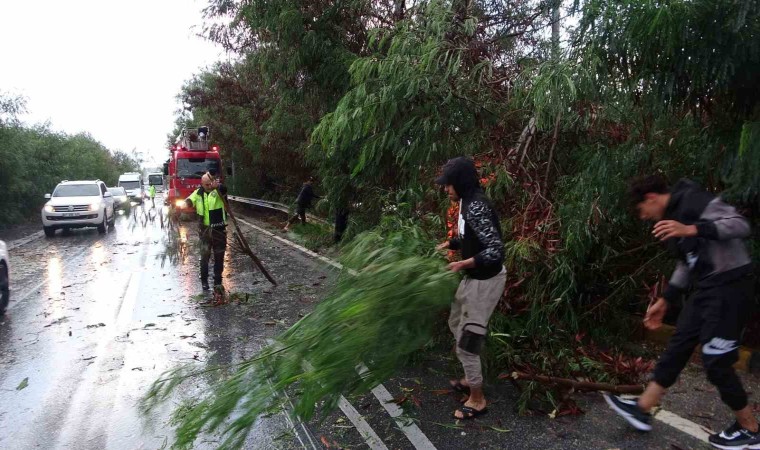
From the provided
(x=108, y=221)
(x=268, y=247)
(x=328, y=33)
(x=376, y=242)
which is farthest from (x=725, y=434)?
(x=108, y=221)

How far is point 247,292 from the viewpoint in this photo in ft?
29.8

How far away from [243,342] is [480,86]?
422 cm

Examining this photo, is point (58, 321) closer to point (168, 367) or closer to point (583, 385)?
point (168, 367)

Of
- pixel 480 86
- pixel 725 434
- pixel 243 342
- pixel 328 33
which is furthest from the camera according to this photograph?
pixel 328 33

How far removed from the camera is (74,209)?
60.7 ft

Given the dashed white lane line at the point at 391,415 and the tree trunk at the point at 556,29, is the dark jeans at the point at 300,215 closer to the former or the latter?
the tree trunk at the point at 556,29

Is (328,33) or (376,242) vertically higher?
(328,33)

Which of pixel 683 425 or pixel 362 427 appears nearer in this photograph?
pixel 683 425

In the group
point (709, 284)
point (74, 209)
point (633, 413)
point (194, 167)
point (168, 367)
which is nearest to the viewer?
point (709, 284)

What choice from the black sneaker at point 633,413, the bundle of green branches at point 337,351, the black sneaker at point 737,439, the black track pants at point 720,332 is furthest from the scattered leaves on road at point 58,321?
the black sneaker at point 737,439

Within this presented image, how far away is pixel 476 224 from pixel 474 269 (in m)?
0.33

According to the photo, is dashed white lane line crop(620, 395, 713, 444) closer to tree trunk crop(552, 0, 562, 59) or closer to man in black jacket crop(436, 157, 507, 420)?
man in black jacket crop(436, 157, 507, 420)

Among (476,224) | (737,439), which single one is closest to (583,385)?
(737,439)

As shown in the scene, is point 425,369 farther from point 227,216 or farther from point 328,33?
point 328,33
